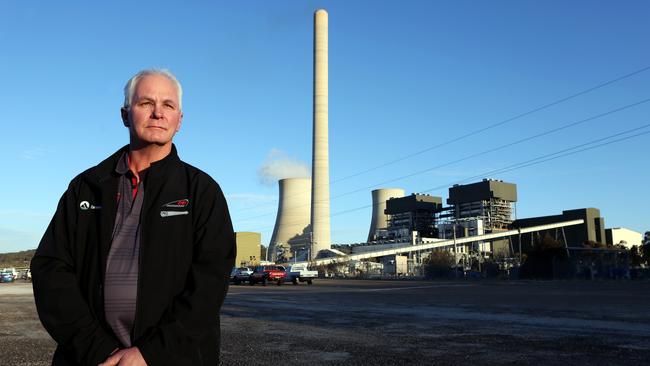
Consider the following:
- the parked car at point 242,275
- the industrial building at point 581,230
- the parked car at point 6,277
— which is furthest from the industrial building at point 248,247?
the parked car at point 242,275

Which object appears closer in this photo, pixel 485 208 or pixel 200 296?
pixel 200 296

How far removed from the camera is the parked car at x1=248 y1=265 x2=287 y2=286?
38500 mm

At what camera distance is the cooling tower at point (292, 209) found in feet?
267

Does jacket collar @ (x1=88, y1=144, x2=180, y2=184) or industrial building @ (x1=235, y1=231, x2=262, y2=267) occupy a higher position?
industrial building @ (x1=235, y1=231, x2=262, y2=267)

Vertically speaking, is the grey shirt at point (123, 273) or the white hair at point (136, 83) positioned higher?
the white hair at point (136, 83)

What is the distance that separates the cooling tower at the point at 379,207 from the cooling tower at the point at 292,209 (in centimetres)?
1705

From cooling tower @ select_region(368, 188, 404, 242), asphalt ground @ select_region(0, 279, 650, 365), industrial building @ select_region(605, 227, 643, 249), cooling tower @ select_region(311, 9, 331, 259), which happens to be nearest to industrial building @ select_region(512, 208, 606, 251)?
industrial building @ select_region(605, 227, 643, 249)

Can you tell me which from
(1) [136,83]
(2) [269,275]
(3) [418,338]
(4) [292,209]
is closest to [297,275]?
(2) [269,275]

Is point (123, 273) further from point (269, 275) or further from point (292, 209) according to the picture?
point (292, 209)

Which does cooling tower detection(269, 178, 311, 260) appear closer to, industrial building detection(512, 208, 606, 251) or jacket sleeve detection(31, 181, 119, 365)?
industrial building detection(512, 208, 606, 251)

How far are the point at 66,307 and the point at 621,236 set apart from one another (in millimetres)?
122286

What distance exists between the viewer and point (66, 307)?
6.71ft

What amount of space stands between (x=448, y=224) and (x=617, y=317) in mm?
96459

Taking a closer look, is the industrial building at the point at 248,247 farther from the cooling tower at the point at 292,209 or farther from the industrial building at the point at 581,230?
the industrial building at the point at 581,230
